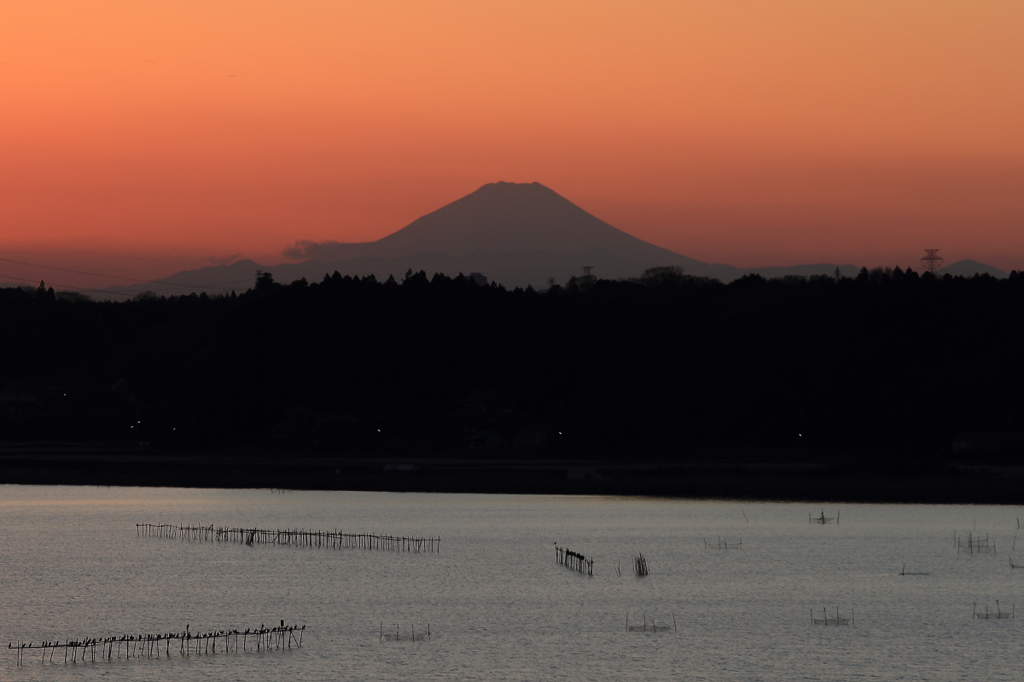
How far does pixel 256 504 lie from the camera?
120 meters

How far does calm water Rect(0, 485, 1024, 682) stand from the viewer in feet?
151

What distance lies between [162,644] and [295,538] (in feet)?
127

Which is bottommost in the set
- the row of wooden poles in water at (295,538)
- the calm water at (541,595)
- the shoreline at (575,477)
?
the row of wooden poles in water at (295,538)

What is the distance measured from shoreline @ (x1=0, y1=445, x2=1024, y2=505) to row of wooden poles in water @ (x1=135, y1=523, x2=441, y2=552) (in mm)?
25564

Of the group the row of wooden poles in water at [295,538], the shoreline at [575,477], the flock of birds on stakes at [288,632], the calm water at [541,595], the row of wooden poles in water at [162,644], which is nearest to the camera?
the calm water at [541,595]

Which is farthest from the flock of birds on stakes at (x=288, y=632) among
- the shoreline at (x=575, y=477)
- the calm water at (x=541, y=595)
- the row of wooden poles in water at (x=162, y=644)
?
the shoreline at (x=575, y=477)

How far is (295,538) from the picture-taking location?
87.1 m

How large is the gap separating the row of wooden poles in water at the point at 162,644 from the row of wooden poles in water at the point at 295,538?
3229 cm

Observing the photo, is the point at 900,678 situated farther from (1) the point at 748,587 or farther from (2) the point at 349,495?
(2) the point at 349,495

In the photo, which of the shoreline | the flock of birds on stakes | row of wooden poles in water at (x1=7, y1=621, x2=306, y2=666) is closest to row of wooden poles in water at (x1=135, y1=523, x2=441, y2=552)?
the flock of birds on stakes

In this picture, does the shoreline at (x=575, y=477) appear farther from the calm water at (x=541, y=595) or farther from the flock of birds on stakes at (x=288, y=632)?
the flock of birds on stakes at (x=288, y=632)

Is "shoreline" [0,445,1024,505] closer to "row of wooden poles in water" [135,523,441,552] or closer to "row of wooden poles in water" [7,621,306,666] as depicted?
"row of wooden poles in water" [135,523,441,552]

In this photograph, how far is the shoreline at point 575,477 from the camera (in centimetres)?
10875

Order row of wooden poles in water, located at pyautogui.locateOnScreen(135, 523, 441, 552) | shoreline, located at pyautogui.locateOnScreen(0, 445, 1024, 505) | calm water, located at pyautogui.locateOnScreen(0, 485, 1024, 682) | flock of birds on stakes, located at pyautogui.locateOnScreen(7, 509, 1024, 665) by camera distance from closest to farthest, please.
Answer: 1. calm water, located at pyautogui.locateOnScreen(0, 485, 1024, 682)
2. flock of birds on stakes, located at pyautogui.locateOnScreen(7, 509, 1024, 665)
3. row of wooden poles in water, located at pyautogui.locateOnScreen(135, 523, 441, 552)
4. shoreline, located at pyautogui.locateOnScreen(0, 445, 1024, 505)
